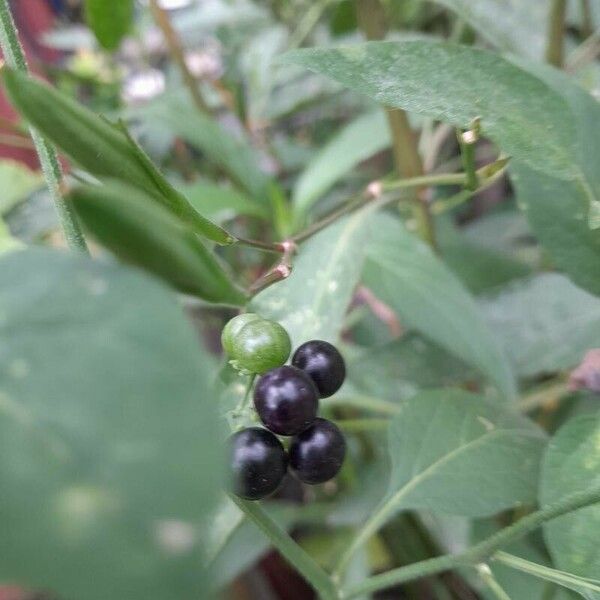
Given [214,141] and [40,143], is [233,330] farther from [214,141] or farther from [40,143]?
[214,141]

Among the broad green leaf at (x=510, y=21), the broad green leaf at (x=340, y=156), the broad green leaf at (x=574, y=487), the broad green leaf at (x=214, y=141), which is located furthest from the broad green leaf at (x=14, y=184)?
the broad green leaf at (x=574, y=487)

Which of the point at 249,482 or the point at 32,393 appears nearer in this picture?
the point at 32,393

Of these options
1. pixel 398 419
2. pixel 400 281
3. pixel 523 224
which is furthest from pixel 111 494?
pixel 523 224

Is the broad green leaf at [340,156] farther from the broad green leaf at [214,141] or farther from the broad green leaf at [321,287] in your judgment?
the broad green leaf at [321,287]

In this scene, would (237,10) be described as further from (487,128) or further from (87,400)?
(87,400)

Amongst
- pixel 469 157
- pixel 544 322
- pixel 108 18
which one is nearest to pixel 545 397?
pixel 544 322

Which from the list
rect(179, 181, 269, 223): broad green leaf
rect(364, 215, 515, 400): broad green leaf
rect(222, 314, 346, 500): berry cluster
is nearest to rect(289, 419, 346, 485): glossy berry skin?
rect(222, 314, 346, 500): berry cluster

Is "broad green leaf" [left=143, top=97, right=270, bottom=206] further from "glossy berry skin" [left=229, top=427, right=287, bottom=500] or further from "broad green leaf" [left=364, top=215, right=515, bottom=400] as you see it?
"glossy berry skin" [left=229, top=427, right=287, bottom=500]

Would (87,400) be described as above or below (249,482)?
above
